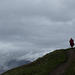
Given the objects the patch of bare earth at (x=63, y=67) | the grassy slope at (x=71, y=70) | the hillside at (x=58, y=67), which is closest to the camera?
Answer: the grassy slope at (x=71, y=70)

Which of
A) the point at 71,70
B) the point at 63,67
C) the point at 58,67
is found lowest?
the point at 71,70

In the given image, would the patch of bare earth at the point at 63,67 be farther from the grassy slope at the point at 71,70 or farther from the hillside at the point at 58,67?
the grassy slope at the point at 71,70

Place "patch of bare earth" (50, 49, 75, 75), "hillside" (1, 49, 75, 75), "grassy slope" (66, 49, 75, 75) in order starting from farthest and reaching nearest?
"hillside" (1, 49, 75, 75), "patch of bare earth" (50, 49, 75, 75), "grassy slope" (66, 49, 75, 75)

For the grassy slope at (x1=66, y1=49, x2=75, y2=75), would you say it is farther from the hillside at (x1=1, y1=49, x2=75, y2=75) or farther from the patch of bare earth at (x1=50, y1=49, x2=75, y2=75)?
→ the patch of bare earth at (x1=50, y1=49, x2=75, y2=75)

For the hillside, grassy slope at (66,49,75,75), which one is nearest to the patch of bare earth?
the hillside

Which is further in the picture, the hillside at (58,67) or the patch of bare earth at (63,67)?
the hillside at (58,67)

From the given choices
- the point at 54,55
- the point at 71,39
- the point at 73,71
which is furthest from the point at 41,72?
the point at 71,39

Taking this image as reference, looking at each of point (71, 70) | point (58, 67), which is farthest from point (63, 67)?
point (71, 70)

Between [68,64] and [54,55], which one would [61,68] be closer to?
[68,64]

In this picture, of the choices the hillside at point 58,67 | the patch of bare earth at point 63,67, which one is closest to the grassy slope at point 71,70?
the hillside at point 58,67

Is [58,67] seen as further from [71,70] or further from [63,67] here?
[71,70]

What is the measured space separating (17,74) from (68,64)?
12.6 m

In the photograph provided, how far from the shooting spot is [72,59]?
4159cm

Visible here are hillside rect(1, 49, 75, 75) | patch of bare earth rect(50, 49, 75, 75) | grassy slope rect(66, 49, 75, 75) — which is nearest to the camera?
grassy slope rect(66, 49, 75, 75)
